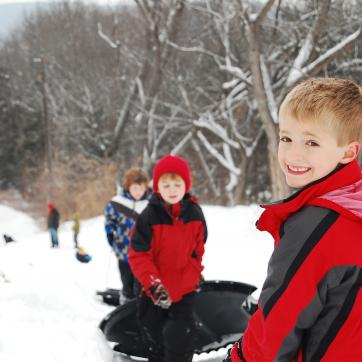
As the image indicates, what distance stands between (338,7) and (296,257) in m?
10.7

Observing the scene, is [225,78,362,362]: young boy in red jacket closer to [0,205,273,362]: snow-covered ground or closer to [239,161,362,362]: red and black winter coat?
[239,161,362,362]: red and black winter coat

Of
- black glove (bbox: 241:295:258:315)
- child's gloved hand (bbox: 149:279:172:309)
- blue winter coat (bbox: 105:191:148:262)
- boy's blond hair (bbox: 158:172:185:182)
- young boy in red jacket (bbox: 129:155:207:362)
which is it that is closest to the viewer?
child's gloved hand (bbox: 149:279:172:309)

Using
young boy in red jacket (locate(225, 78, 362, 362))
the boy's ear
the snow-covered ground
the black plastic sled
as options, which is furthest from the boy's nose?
the black plastic sled

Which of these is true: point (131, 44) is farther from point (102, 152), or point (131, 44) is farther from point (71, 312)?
point (71, 312)

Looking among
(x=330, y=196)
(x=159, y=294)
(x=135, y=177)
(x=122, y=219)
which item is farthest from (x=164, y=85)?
(x=330, y=196)

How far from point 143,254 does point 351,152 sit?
6.03 ft

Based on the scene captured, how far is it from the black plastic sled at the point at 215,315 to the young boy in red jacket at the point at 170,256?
0.41 meters

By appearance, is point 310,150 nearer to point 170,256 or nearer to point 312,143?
point 312,143

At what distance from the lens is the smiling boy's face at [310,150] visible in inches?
51.8

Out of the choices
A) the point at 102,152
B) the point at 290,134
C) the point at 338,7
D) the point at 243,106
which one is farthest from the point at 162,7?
the point at 290,134

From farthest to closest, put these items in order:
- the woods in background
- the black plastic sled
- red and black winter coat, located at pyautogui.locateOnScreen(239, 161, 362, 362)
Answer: the woods in background, the black plastic sled, red and black winter coat, located at pyautogui.locateOnScreen(239, 161, 362, 362)

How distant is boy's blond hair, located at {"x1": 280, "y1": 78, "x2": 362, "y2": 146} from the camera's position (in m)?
1.30

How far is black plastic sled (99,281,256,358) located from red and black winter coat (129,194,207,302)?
750 millimetres

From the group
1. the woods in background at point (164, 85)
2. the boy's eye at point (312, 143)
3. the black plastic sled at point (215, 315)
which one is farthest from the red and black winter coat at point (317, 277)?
the woods in background at point (164, 85)
